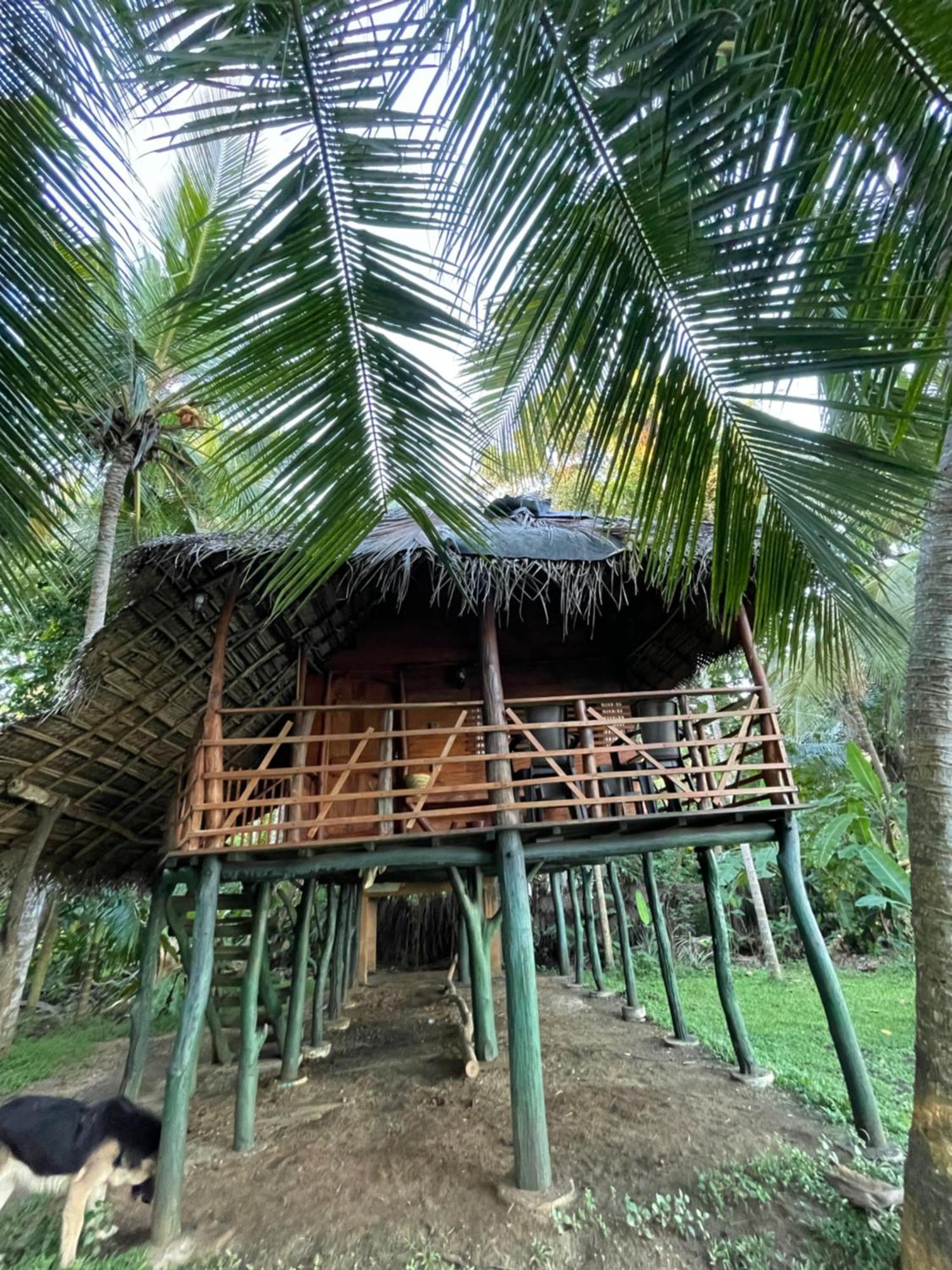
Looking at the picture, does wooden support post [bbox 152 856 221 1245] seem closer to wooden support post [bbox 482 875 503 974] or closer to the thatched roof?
Answer: the thatched roof

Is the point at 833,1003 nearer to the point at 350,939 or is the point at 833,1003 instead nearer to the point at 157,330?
the point at 157,330

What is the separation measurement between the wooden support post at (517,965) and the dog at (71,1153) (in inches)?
81.5

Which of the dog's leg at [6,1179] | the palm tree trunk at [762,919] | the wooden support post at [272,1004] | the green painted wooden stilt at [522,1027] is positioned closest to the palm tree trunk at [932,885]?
the green painted wooden stilt at [522,1027]

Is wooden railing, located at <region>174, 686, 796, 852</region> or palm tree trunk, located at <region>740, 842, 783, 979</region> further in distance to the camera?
palm tree trunk, located at <region>740, 842, 783, 979</region>

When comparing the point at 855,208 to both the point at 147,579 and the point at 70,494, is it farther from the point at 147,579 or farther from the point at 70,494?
the point at 147,579

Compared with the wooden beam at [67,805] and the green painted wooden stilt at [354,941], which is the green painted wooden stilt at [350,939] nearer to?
the green painted wooden stilt at [354,941]

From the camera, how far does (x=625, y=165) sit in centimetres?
115

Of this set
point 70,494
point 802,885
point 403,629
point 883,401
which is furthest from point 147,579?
point 802,885

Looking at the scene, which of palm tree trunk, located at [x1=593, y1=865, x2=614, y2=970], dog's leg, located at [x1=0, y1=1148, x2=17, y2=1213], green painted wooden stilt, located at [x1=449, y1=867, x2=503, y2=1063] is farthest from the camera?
palm tree trunk, located at [x1=593, y1=865, x2=614, y2=970]

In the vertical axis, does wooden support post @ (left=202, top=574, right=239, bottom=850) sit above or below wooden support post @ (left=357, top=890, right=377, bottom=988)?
above

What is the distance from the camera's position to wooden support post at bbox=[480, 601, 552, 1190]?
3.60m

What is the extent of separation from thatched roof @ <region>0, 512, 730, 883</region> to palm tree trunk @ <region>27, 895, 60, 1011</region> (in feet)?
10.2

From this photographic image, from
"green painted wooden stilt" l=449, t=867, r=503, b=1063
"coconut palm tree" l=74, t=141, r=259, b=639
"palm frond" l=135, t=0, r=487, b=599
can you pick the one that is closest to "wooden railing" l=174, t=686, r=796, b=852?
"green painted wooden stilt" l=449, t=867, r=503, b=1063

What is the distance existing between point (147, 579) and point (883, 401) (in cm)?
429
